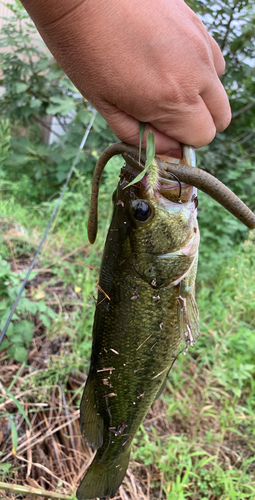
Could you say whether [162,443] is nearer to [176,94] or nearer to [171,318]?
[171,318]

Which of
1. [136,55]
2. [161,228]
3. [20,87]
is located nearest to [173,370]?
[161,228]

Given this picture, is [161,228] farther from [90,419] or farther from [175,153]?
[90,419]

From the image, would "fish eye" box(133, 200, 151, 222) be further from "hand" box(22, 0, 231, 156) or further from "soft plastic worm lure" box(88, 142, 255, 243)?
"hand" box(22, 0, 231, 156)

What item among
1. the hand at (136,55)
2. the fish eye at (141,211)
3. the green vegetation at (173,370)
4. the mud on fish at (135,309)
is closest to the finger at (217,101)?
the hand at (136,55)

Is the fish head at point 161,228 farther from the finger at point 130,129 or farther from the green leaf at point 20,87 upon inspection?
the green leaf at point 20,87

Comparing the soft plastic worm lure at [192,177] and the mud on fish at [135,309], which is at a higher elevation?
the soft plastic worm lure at [192,177]

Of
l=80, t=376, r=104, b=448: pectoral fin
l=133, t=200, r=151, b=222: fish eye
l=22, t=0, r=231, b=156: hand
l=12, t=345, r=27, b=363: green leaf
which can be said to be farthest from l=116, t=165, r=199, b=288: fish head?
l=12, t=345, r=27, b=363: green leaf
